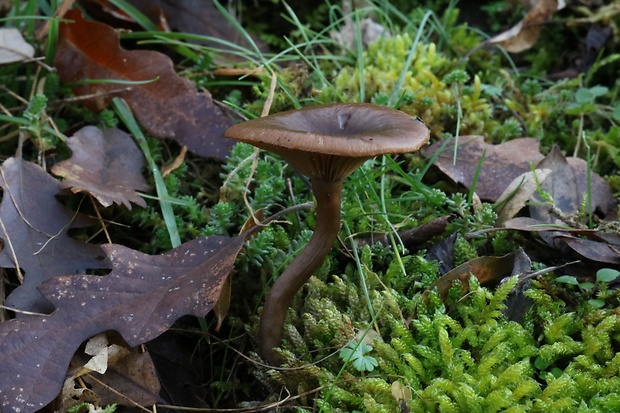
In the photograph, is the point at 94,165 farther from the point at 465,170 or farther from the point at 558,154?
the point at 558,154

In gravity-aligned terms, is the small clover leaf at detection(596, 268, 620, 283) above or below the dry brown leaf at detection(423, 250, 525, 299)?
above

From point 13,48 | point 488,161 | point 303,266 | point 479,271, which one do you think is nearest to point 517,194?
point 488,161

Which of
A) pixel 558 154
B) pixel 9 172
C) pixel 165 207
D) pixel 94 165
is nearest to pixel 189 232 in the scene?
pixel 165 207

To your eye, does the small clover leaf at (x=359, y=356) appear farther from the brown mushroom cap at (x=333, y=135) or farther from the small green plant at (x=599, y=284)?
the small green plant at (x=599, y=284)

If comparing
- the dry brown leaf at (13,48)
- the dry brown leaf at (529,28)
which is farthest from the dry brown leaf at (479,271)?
the dry brown leaf at (13,48)

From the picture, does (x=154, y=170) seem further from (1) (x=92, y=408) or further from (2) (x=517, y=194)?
(2) (x=517, y=194)

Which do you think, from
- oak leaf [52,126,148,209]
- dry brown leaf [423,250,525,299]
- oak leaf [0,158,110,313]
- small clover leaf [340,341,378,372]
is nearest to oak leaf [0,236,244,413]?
oak leaf [0,158,110,313]

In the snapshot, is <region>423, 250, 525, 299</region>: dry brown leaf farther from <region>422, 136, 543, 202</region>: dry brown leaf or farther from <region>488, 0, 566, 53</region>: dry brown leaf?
<region>488, 0, 566, 53</region>: dry brown leaf
